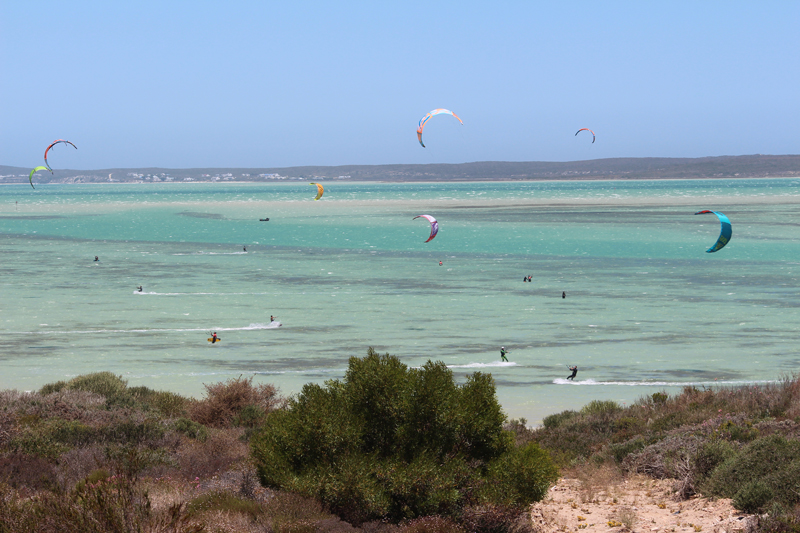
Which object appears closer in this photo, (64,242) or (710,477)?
(710,477)

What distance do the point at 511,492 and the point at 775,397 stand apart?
24.2 feet

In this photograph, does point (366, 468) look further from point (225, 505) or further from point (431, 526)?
point (225, 505)

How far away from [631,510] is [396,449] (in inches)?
120

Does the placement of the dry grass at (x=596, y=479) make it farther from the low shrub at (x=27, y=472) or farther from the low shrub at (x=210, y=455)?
the low shrub at (x=27, y=472)

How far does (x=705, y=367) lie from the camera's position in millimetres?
24859

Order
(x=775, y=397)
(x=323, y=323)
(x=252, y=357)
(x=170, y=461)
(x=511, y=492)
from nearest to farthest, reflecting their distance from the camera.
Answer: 1. (x=511, y=492)
2. (x=170, y=461)
3. (x=775, y=397)
4. (x=252, y=357)
5. (x=323, y=323)

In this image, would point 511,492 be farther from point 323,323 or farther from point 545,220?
point 545,220

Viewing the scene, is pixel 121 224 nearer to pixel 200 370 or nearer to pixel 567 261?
pixel 567 261

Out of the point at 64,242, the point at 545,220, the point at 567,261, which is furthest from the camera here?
the point at 545,220

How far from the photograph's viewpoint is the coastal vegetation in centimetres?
768

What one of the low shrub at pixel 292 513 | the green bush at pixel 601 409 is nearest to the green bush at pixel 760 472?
the low shrub at pixel 292 513

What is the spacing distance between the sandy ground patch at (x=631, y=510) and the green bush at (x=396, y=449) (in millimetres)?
927

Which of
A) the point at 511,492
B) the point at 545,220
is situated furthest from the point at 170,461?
the point at 545,220

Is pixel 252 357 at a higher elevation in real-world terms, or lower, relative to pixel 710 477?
lower
